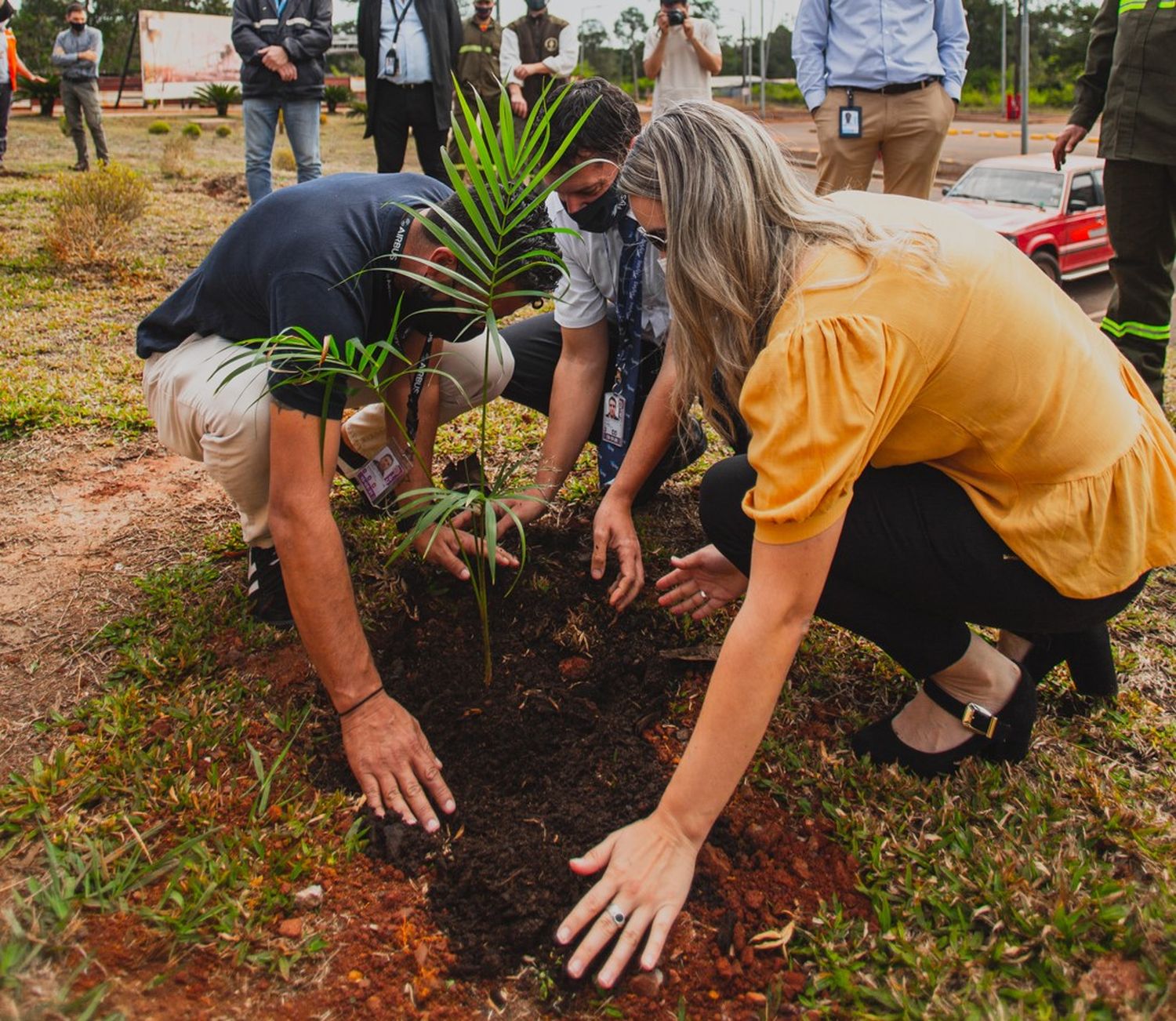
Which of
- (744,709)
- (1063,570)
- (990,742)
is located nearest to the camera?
(744,709)

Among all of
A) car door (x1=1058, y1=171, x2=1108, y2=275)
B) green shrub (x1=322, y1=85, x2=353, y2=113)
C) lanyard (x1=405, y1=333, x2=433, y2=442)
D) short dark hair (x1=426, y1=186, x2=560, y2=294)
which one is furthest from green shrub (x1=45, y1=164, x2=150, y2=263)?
green shrub (x1=322, y1=85, x2=353, y2=113)

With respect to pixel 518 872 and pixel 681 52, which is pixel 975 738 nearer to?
pixel 518 872

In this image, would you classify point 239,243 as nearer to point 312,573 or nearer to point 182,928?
point 312,573

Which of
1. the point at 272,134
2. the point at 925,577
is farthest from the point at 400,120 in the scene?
the point at 925,577

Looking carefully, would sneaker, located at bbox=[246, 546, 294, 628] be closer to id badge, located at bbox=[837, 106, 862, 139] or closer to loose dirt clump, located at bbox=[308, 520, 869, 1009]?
loose dirt clump, located at bbox=[308, 520, 869, 1009]

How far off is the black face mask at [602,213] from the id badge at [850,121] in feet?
7.30

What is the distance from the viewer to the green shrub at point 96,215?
232 inches

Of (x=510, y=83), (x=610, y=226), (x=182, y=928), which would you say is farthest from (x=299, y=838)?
(x=510, y=83)

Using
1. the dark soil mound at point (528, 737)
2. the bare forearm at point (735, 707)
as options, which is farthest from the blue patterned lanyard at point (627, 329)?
the bare forearm at point (735, 707)

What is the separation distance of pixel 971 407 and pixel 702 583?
874mm

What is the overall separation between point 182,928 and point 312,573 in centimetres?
62

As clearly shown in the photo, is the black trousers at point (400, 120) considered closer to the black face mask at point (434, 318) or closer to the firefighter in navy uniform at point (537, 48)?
the firefighter in navy uniform at point (537, 48)

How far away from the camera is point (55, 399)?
380 centimetres

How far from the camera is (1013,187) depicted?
7.13m
